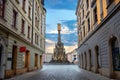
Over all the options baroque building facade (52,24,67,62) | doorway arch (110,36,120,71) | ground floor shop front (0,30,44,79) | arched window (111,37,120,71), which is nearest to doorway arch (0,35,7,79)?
ground floor shop front (0,30,44,79)

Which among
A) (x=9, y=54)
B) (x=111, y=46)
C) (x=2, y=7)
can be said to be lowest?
(x=9, y=54)

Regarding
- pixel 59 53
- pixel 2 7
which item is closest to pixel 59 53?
pixel 59 53

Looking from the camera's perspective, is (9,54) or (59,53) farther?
(59,53)

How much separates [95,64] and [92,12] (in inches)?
245

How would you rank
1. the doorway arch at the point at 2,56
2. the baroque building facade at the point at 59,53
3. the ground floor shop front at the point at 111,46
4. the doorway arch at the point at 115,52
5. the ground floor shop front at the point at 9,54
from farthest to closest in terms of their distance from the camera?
1. the baroque building facade at the point at 59,53
2. the ground floor shop front at the point at 9,54
3. the doorway arch at the point at 2,56
4. the doorway arch at the point at 115,52
5. the ground floor shop front at the point at 111,46

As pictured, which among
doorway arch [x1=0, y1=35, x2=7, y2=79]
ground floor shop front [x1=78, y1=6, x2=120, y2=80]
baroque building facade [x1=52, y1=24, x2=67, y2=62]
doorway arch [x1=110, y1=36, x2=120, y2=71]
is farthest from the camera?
baroque building facade [x1=52, y1=24, x2=67, y2=62]

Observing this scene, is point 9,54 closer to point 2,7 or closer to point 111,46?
point 2,7

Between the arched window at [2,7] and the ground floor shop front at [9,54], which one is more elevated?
the arched window at [2,7]

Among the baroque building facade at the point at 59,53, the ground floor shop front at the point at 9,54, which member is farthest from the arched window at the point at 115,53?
the baroque building facade at the point at 59,53

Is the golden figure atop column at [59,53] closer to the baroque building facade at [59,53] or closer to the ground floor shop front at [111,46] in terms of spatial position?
the baroque building facade at [59,53]

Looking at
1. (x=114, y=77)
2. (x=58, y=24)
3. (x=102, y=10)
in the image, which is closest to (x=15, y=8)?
(x=102, y=10)

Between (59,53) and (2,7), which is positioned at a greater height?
(2,7)

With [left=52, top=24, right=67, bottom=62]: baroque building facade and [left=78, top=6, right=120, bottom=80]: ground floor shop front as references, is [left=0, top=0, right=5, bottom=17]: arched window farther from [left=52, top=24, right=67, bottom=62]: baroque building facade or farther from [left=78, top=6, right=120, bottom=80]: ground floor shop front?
[left=52, top=24, right=67, bottom=62]: baroque building facade

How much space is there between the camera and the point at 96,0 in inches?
806
